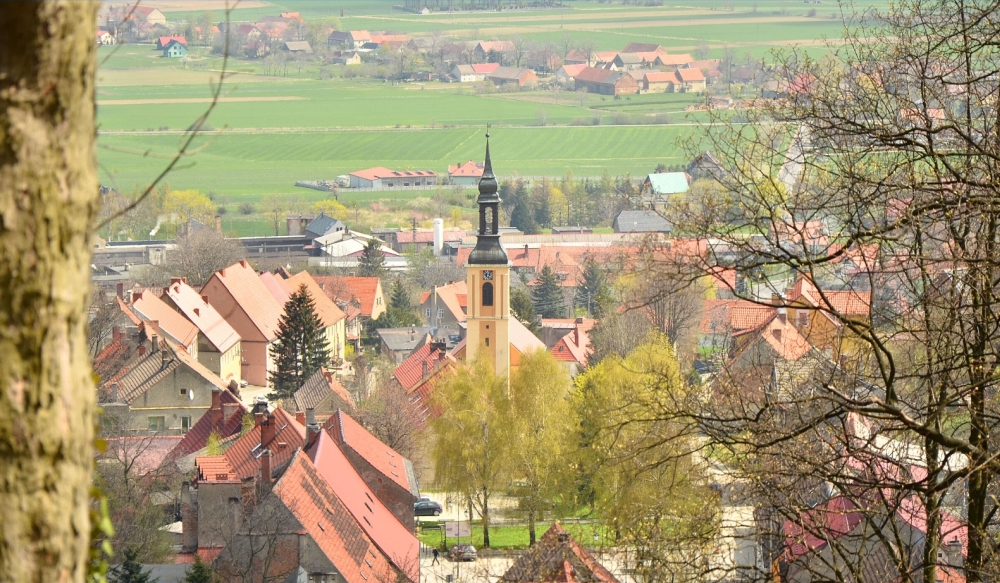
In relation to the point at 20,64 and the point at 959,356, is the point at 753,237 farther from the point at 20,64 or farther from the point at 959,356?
the point at 20,64

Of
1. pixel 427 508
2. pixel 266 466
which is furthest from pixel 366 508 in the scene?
pixel 427 508

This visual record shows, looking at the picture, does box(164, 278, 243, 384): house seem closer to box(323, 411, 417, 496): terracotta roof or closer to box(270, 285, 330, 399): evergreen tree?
box(270, 285, 330, 399): evergreen tree

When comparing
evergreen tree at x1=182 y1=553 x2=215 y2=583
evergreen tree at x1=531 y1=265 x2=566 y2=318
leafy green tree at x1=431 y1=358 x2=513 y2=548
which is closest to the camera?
evergreen tree at x1=182 y1=553 x2=215 y2=583

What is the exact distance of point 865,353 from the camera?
935 cm

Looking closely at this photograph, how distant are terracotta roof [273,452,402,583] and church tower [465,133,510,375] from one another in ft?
84.9

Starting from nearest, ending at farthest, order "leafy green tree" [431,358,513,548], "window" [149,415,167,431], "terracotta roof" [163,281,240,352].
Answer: "leafy green tree" [431,358,513,548] → "window" [149,415,167,431] → "terracotta roof" [163,281,240,352]

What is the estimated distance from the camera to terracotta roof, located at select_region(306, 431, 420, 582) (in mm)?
30061

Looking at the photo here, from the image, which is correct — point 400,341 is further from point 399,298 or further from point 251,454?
point 251,454

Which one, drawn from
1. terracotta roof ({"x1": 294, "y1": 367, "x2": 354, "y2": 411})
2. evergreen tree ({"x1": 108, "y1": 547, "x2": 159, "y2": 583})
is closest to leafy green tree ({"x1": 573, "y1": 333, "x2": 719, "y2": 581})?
evergreen tree ({"x1": 108, "y1": 547, "x2": 159, "y2": 583})

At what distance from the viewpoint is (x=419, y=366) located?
56.4 metres

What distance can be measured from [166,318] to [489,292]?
13.5 metres

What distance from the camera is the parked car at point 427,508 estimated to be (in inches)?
1707

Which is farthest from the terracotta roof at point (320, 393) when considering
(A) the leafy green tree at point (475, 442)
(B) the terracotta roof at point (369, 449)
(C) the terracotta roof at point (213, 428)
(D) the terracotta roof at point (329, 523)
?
(D) the terracotta roof at point (329, 523)

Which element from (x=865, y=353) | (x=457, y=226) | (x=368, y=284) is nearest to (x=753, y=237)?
(x=865, y=353)
